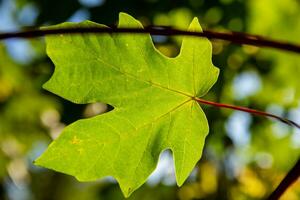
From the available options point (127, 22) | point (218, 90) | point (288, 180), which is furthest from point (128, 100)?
point (218, 90)

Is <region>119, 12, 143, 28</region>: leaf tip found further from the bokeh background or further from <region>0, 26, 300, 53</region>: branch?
the bokeh background

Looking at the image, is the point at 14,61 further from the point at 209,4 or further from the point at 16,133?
the point at 209,4

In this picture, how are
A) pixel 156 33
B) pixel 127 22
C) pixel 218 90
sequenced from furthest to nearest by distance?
pixel 218 90
pixel 127 22
pixel 156 33

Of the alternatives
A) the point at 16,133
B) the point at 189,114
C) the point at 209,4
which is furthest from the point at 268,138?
the point at 189,114

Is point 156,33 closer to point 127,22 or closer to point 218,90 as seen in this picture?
point 127,22

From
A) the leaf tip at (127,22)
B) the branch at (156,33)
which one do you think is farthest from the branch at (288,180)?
the leaf tip at (127,22)

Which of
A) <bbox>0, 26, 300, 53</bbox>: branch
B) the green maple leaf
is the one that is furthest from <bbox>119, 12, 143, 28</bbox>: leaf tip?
<bbox>0, 26, 300, 53</bbox>: branch
